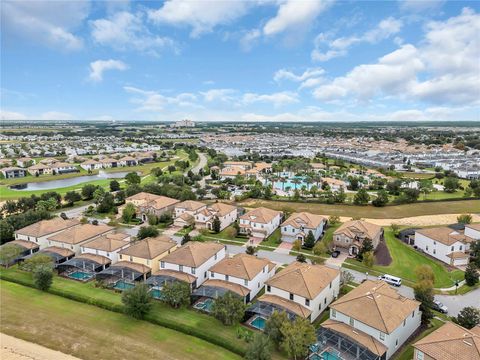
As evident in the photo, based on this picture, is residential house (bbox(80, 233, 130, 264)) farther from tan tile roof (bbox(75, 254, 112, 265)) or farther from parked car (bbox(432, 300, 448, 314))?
parked car (bbox(432, 300, 448, 314))

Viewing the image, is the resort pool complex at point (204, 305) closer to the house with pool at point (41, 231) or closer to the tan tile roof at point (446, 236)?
the house with pool at point (41, 231)

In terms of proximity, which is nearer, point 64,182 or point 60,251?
point 60,251

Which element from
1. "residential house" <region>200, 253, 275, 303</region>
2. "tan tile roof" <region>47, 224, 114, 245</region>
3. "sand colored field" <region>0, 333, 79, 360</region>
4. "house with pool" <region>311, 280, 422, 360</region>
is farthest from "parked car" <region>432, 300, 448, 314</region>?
"tan tile roof" <region>47, 224, 114, 245</region>

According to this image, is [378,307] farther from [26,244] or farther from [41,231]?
[26,244]

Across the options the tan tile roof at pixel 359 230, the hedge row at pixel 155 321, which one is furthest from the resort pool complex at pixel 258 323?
the tan tile roof at pixel 359 230

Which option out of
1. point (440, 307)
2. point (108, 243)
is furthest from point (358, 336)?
point (108, 243)

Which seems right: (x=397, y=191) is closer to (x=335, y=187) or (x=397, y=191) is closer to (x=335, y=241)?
(x=335, y=187)

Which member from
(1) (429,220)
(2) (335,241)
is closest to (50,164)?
(2) (335,241)
